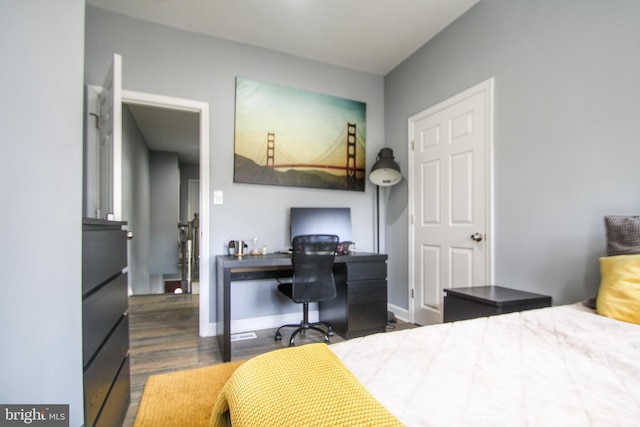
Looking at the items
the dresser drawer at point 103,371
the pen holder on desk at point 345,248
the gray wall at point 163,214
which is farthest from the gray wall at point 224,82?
the gray wall at point 163,214

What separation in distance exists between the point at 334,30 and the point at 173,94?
1.60 m

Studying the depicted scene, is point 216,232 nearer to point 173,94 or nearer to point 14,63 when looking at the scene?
point 173,94

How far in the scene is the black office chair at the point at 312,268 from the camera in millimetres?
2375

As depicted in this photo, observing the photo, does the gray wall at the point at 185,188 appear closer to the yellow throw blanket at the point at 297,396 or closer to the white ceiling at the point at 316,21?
the white ceiling at the point at 316,21

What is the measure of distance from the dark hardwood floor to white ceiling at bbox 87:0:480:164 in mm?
2822

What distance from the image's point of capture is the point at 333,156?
3.23 m

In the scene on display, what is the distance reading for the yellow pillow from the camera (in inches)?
45.1

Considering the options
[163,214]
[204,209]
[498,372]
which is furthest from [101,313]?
[163,214]

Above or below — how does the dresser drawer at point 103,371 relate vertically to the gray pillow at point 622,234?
below

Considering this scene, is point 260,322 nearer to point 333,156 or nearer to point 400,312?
point 400,312

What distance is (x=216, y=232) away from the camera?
108 inches

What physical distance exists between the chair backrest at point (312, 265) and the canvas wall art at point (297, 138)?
0.88 m

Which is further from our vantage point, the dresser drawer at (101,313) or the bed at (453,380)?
the dresser drawer at (101,313)

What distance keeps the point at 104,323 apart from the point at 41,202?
23.2 inches
